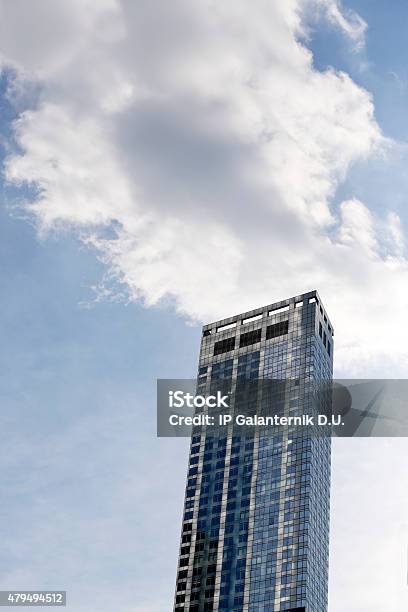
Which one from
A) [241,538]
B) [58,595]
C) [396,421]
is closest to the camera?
[58,595]

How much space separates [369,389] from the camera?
191375 mm

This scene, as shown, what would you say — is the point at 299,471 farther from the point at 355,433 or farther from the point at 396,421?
the point at 396,421

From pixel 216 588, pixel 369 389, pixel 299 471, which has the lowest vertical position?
pixel 216 588

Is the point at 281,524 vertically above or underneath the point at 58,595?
above

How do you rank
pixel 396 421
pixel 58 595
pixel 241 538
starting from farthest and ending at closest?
pixel 241 538, pixel 396 421, pixel 58 595

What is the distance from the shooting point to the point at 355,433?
198125 millimetres

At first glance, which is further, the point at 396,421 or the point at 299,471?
the point at 299,471

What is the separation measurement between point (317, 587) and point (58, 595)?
2628 inches

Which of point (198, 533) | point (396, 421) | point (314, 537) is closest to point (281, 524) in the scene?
point (314, 537)

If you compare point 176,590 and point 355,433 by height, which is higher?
point 355,433

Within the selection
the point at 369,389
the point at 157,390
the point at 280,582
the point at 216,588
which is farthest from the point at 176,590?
the point at 369,389

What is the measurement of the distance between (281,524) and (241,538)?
9184mm

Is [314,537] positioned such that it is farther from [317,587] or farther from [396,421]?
[396,421]

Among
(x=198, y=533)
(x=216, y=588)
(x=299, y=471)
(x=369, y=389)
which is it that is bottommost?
(x=216, y=588)
